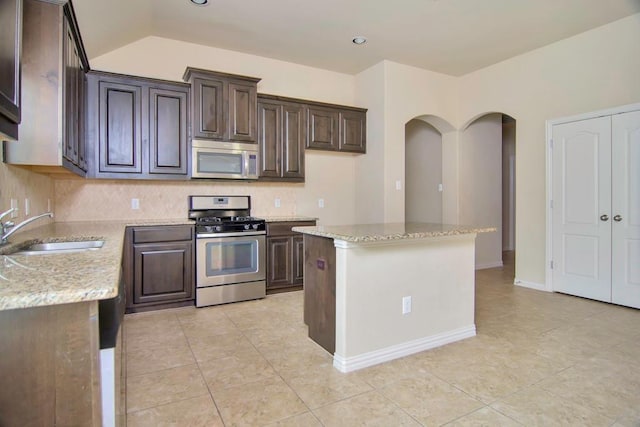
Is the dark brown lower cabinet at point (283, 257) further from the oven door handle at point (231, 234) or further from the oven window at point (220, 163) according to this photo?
the oven window at point (220, 163)

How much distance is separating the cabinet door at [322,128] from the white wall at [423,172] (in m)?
1.96

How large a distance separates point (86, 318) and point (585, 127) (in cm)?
477

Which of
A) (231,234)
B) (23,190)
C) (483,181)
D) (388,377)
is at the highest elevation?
(483,181)

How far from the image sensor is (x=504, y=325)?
321 centimetres

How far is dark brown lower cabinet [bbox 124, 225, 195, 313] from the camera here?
3.50 meters

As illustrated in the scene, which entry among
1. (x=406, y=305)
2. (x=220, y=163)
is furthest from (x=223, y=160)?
(x=406, y=305)

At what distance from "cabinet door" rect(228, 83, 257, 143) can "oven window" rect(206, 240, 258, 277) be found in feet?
3.90

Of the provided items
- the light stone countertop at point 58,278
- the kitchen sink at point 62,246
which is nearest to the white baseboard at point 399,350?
the light stone countertop at point 58,278

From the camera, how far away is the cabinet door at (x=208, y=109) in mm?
3855

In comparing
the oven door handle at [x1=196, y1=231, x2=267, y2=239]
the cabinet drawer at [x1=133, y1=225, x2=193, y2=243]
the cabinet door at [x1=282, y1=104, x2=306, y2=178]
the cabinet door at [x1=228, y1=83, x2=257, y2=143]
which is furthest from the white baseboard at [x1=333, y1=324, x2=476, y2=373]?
the cabinet door at [x1=228, y1=83, x2=257, y2=143]

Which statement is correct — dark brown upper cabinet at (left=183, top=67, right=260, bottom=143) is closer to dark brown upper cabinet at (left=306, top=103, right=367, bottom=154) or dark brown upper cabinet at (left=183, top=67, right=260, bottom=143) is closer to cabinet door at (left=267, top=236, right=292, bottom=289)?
dark brown upper cabinet at (left=306, top=103, right=367, bottom=154)

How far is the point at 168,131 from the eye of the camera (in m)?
3.79

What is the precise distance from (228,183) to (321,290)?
2271mm

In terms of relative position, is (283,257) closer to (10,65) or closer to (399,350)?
(399,350)
